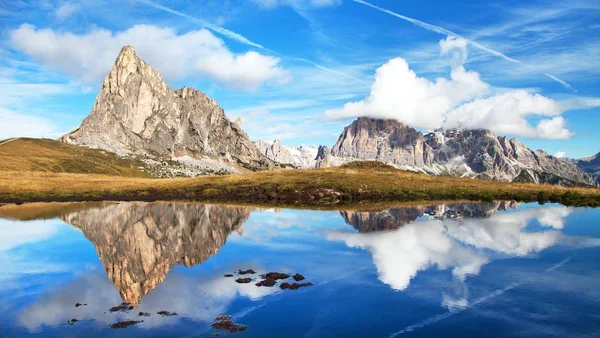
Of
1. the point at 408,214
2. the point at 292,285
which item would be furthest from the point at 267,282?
the point at 408,214

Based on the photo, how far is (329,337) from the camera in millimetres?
21234

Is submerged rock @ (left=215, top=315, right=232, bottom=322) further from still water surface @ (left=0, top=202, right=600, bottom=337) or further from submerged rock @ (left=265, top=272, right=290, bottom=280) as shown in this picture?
submerged rock @ (left=265, top=272, right=290, bottom=280)

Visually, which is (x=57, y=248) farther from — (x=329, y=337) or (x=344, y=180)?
(x=344, y=180)

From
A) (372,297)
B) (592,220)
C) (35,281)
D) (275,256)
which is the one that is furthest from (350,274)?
(592,220)

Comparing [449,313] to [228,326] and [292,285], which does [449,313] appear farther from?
[228,326]

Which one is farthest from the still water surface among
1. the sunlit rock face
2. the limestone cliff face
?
the limestone cliff face

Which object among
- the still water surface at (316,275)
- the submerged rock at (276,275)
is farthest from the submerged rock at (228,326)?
the submerged rock at (276,275)

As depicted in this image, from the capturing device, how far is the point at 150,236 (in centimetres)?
4738

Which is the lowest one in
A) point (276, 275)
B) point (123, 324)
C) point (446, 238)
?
point (123, 324)

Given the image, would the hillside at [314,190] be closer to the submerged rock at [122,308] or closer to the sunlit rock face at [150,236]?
the sunlit rock face at [150,236]

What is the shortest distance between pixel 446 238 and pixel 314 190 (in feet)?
146

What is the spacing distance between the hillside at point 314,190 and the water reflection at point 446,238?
14680mm

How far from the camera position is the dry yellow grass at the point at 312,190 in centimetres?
8219

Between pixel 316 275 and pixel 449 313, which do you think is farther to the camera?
pixel 316 275
